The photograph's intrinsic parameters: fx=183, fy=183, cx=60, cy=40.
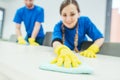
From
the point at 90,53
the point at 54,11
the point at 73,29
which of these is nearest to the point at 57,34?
the point at 73,29

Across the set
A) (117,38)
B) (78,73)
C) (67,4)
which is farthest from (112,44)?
(117,38)

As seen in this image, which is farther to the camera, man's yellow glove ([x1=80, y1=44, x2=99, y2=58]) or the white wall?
the white wall

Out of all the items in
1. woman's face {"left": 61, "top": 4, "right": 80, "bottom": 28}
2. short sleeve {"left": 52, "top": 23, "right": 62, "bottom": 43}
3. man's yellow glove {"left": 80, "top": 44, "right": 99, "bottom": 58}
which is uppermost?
woman's face {"left": 61, "top": 4, "right": 80, "bottom": 28}

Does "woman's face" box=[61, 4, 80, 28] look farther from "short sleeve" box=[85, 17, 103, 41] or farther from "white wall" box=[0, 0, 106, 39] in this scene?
"white wall" box=[0, 0, 106, 39]

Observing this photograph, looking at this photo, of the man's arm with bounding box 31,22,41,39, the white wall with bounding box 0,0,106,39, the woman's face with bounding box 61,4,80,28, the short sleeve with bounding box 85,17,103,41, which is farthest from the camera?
the white wall with bounding box 0,0,106,39

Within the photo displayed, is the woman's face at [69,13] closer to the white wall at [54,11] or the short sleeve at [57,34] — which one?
the short sleeve at [57,34]

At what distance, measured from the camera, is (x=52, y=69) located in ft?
1.25

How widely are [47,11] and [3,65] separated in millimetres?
3153

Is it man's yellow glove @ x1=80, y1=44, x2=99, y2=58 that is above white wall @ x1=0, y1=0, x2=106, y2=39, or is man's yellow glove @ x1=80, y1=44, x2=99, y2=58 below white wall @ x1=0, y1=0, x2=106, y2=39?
below

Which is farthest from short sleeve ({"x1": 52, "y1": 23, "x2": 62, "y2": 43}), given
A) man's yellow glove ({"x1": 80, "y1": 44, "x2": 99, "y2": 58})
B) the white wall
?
the white wall

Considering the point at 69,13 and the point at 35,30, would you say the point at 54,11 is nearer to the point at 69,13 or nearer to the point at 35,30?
the point at 35,30

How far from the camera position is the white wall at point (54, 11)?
2.81 meters

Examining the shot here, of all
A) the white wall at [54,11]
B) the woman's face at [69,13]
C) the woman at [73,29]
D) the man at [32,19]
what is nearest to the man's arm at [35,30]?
the man at [32,19]

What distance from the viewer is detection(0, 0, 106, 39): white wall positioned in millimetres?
2807
